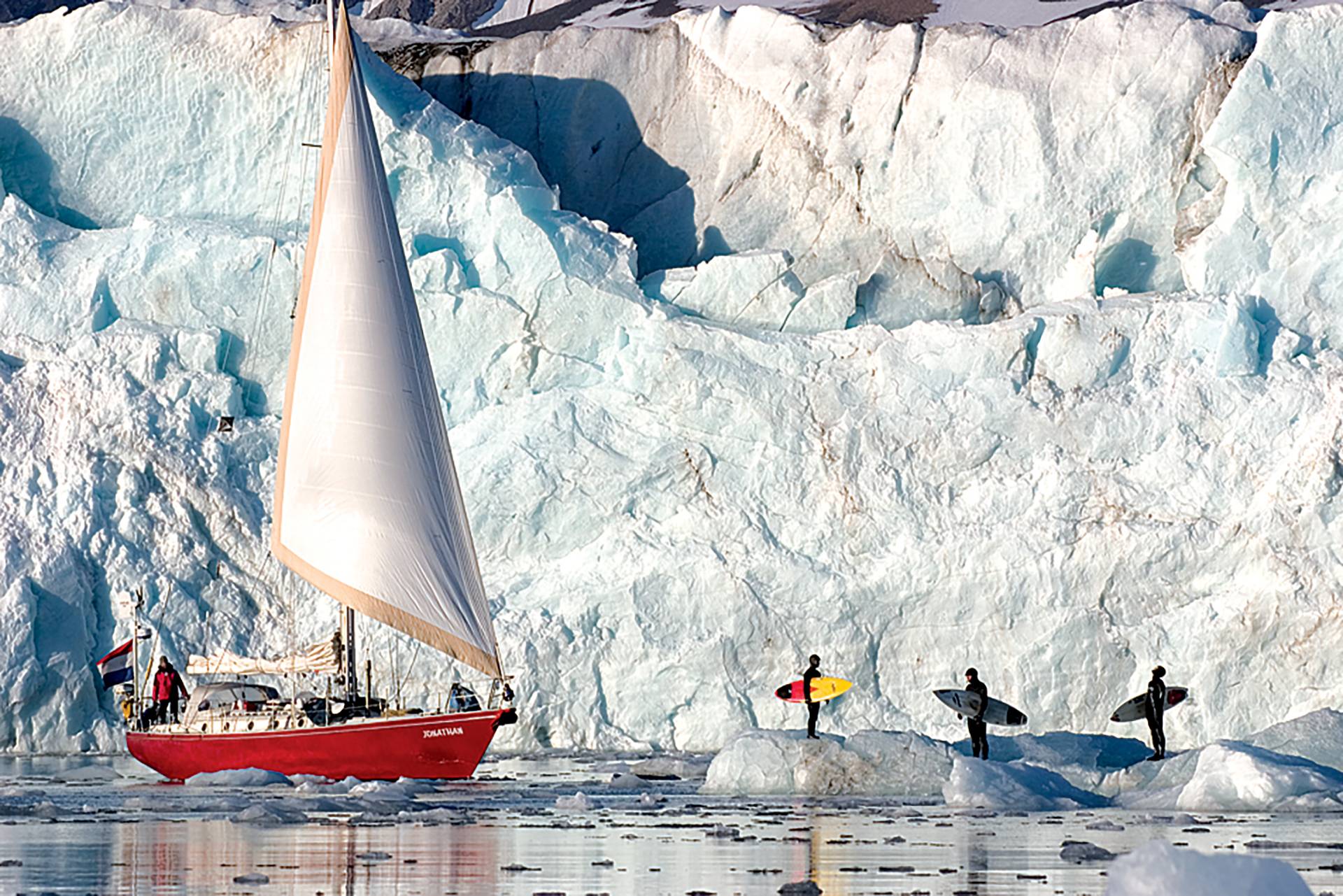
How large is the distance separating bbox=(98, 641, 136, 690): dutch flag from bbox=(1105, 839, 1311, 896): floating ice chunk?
1879 cm

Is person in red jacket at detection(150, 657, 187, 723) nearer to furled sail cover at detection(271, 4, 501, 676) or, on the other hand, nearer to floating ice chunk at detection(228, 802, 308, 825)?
furled sail cover at detection(271, 4, 501, 676)

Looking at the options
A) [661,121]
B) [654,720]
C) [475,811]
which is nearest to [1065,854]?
[475,811]

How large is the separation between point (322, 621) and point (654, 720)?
14.9 feet

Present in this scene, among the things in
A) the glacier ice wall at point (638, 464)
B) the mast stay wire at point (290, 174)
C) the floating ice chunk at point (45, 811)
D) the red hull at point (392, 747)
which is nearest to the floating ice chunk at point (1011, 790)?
the red hull at point (392, 747)

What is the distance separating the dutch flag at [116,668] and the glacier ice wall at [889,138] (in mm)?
10189

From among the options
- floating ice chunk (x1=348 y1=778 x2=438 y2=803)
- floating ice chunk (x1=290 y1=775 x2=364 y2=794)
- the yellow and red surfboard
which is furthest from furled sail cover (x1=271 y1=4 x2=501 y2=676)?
the yellow and red surfboard

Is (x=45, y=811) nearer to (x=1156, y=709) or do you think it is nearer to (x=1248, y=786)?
(x=1248, y=786)

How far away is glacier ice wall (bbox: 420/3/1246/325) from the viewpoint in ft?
94.8

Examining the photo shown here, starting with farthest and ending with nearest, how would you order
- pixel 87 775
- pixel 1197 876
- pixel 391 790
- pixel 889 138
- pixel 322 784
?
1. pixel 889 138
2. pixel 87 775
3. pixel 322 784
4. pixel 391 790
5. pixel 1197 876

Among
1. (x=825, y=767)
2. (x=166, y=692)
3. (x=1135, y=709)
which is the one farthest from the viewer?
(x=166, y=692)

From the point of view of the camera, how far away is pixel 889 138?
3022 cm

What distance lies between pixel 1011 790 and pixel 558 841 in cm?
501

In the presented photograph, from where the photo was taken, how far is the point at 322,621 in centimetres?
2784

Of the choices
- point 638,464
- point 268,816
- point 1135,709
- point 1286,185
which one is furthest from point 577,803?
point 1286,185
